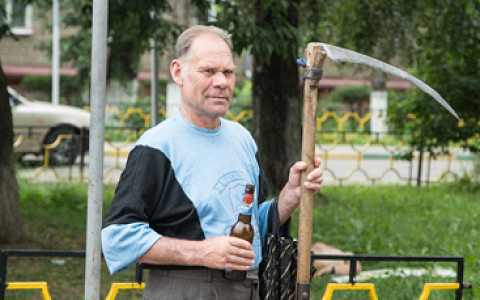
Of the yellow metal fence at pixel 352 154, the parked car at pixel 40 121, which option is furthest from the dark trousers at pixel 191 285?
the parked car at pixel 40 121

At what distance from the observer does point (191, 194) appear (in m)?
2.46

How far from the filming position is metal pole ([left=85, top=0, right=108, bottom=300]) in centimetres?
314

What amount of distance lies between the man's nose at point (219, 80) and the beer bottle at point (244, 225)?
34cm

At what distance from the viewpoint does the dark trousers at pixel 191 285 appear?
2496 mm

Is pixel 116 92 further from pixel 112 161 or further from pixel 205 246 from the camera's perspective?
pixel 205 246

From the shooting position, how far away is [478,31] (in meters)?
9.28

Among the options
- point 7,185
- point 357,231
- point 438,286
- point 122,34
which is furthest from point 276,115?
point 438,286

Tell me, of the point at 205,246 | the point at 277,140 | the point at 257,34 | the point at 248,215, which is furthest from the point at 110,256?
the point at 277,140

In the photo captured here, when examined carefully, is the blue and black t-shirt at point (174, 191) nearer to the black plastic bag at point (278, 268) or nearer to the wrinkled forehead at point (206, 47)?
the black plastic bag at point (278, 268)

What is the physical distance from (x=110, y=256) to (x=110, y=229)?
3.9 inches

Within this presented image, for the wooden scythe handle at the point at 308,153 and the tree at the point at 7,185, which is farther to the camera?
the tree at the point at 7,185

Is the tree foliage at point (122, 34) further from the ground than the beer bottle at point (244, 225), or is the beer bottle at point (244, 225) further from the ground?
the tree foliage at point (122, 34)

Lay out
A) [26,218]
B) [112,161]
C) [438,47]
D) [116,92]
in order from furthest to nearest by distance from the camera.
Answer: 1. [116,92]
2. [112,161]
3. [438,47]
4. [26,218]

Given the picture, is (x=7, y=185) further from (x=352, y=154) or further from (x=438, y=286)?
(x=352, y=154)
